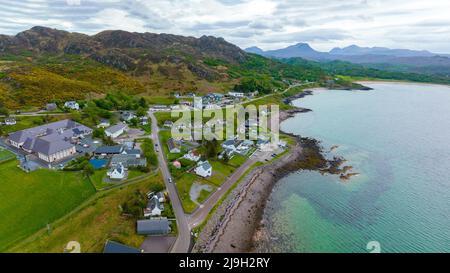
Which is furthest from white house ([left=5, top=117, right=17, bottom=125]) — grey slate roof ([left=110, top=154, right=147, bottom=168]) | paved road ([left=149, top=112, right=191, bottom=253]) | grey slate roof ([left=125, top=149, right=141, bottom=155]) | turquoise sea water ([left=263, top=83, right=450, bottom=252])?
turquoise sea water ([left=263, top=83, right=450, bottom=252])

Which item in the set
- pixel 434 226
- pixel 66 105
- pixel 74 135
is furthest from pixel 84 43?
pixel 434 226

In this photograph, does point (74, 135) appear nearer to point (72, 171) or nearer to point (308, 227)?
point (72, 171)

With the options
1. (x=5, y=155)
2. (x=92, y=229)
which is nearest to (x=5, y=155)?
(x=5, y=155)

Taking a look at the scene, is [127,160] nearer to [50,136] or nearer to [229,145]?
[50,136]

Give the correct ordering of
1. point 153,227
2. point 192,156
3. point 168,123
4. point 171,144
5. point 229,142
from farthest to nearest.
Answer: point 168,123 < point 229,142 < point 171,144 < point 192,156 < point 153,227

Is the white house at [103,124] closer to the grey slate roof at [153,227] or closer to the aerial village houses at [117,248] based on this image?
the grey slate roof at [153,227]

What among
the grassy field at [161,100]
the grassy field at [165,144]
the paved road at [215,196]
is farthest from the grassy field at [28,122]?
the paved road at [215,196]
